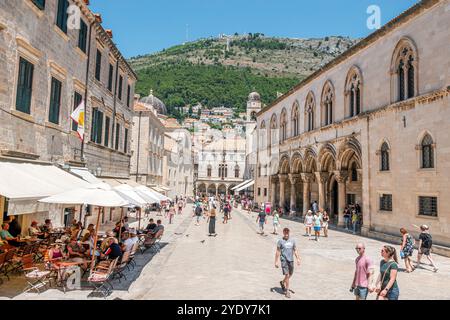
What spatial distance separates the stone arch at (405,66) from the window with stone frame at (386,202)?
17.5 ft

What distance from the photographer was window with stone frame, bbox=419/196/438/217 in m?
16.0

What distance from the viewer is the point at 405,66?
1838 cm

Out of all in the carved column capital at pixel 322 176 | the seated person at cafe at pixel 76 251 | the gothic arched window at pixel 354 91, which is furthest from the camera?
the carved column capital at pixel 322 176

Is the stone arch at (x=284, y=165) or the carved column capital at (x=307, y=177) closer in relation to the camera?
the carved column capital at (x=307, y=177)

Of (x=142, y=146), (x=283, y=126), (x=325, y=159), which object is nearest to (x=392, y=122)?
(x=325, y=159)

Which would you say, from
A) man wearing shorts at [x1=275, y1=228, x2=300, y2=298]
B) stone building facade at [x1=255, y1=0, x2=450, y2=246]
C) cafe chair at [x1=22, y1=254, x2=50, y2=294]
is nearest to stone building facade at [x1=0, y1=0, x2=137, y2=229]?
cafe chair at [x1=22, y1=254, x2=50, y2=294]

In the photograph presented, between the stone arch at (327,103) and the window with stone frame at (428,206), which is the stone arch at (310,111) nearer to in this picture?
the stone arch at (327,103)

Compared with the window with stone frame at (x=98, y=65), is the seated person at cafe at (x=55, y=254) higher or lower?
lower

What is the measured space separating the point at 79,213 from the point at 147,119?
20.2 m

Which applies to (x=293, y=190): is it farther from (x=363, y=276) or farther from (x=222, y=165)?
(x=222, y=165)

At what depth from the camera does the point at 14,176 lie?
9.55m

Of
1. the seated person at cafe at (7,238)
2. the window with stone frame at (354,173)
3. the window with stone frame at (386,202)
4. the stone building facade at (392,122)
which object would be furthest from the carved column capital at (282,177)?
the seated person at cafe at (7,238)

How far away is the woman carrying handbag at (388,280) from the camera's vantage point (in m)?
5.85
